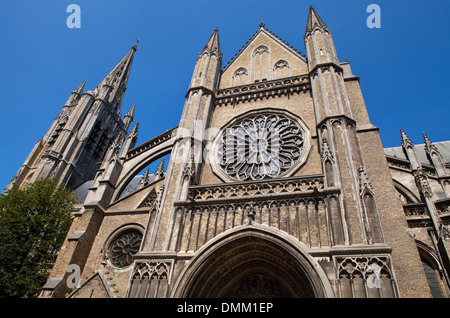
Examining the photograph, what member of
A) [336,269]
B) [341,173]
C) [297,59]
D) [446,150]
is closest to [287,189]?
[341,173]

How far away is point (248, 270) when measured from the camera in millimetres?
9477

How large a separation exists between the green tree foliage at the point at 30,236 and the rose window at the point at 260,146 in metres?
10.3

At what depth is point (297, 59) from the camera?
15922 mm

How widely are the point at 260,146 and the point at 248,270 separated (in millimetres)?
5304

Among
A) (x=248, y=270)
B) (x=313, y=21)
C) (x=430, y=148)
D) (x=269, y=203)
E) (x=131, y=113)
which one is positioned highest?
(x=131, y=113)

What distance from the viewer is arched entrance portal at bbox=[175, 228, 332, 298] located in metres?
8.38

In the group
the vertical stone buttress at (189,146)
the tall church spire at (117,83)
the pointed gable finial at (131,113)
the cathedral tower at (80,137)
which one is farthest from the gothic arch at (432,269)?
the pointed gable finial at (131,113)

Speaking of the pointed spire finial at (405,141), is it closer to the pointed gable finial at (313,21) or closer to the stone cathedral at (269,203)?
the stone cathedral at (269,203)

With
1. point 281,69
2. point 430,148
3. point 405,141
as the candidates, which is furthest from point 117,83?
point 430,148

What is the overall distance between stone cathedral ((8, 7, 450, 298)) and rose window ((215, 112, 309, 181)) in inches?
2.2

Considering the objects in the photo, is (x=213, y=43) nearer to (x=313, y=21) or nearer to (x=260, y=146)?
(x=313, y=21)

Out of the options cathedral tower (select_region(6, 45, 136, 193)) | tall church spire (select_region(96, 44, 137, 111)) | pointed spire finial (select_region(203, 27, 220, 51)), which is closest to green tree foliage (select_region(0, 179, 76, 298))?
cathedral tower (select_region(6, 45, 136, 193))
